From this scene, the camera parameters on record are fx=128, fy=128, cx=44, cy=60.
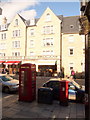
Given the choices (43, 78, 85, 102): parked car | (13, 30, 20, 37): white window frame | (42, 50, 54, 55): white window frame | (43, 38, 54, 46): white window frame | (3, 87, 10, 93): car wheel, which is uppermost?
(13, 30, 20, 37): white window frame

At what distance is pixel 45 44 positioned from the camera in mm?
29688

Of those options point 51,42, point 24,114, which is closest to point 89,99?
point 24,114

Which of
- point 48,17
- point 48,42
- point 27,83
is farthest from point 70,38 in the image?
point 27,83

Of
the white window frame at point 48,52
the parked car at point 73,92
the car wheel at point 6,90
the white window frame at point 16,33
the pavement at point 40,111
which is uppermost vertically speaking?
the white window frame at point 16,33

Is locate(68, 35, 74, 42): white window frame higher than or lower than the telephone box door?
higher

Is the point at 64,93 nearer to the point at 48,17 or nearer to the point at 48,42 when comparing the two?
the point at 48,42

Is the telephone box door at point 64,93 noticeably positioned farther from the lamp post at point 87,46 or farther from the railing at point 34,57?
the railing at point 34,57

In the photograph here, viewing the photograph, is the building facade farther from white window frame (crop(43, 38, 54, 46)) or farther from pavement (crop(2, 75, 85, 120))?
pavement (crop(2, 75, 85, 120))

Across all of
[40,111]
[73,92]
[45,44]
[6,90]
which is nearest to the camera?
[40,111]

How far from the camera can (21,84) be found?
8.70 meters

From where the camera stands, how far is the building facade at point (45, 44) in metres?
27.5

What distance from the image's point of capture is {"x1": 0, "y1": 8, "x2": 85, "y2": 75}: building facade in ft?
90.1

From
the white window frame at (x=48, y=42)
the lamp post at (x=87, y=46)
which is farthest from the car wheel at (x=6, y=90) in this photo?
the white window frame at (x=48, y=42)

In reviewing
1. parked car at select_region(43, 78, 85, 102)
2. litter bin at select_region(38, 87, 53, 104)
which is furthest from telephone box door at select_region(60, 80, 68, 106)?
parked car at select_region(43, 78, 85, 102)
